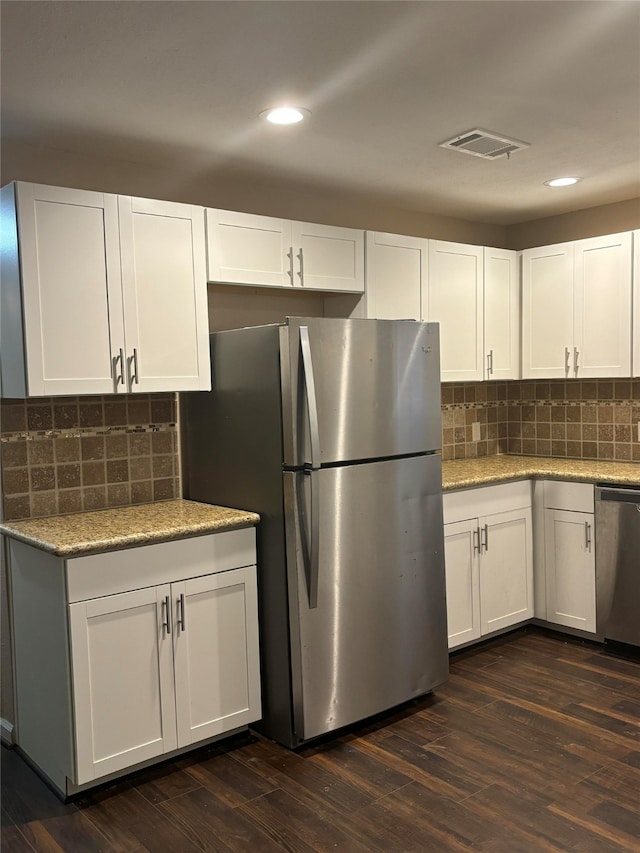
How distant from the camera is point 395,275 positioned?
3.85 meters

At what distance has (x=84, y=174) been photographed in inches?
122

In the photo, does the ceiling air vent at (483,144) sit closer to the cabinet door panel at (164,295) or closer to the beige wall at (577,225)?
the cabinet door panel at (164,295)

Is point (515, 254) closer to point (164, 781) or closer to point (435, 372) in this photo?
point (435, 372)

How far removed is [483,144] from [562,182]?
2.86 ft

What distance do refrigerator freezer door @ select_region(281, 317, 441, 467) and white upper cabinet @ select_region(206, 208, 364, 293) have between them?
57cm

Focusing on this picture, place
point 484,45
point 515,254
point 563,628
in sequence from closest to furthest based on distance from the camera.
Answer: point 484,45, point 563,628, point 515,254

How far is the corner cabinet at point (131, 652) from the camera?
8.29ft

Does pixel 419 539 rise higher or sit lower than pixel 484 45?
lower

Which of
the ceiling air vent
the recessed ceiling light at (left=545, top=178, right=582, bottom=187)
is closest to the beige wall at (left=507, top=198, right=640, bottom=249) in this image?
the recessed ceiling light at (left=545, top=178, right=582, bottom=187)

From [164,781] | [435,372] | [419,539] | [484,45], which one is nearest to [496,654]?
[419,539]

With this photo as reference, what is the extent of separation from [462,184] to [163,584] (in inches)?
95.9

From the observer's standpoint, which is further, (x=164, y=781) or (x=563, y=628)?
(x=563, y=628)

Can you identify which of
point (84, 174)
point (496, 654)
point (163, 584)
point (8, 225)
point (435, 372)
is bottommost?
point (496, 654)

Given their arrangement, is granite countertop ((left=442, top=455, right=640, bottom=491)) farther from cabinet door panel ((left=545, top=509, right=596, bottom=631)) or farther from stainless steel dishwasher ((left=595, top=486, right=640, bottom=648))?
cabinet door panel ((left=545, top=509, right=596, bottom=631))
